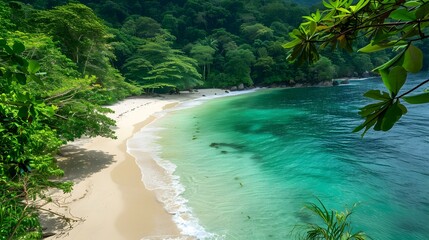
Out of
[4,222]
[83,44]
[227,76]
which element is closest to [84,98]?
[4,222]

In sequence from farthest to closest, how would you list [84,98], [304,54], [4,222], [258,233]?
[84,98], [258,233], [4,222], [304,54]

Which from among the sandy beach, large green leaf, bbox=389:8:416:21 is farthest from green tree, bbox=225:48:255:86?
large green leaf, bbox=389:8:416:21

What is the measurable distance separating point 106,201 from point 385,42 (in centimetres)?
793

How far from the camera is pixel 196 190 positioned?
8.49m

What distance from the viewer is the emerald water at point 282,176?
6.76 meters

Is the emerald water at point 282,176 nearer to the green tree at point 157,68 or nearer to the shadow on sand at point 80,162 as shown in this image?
the shadow on sand at point 80,162

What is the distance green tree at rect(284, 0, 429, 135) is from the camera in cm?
109

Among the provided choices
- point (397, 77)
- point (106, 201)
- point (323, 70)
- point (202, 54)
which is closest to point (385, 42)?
point (397, 77)

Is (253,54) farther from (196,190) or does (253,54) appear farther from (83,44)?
(196,190)

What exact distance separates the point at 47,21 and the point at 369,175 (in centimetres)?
2101

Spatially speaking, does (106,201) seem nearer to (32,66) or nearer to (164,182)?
(164,182)

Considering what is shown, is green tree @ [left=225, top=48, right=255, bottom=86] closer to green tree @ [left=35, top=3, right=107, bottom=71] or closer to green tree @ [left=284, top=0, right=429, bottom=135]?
green tree @ [left=35, top=3, right=107, bottom=71]

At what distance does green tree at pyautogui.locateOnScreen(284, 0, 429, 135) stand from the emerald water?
545 cm

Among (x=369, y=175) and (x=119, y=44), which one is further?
(x=119, y=44)
